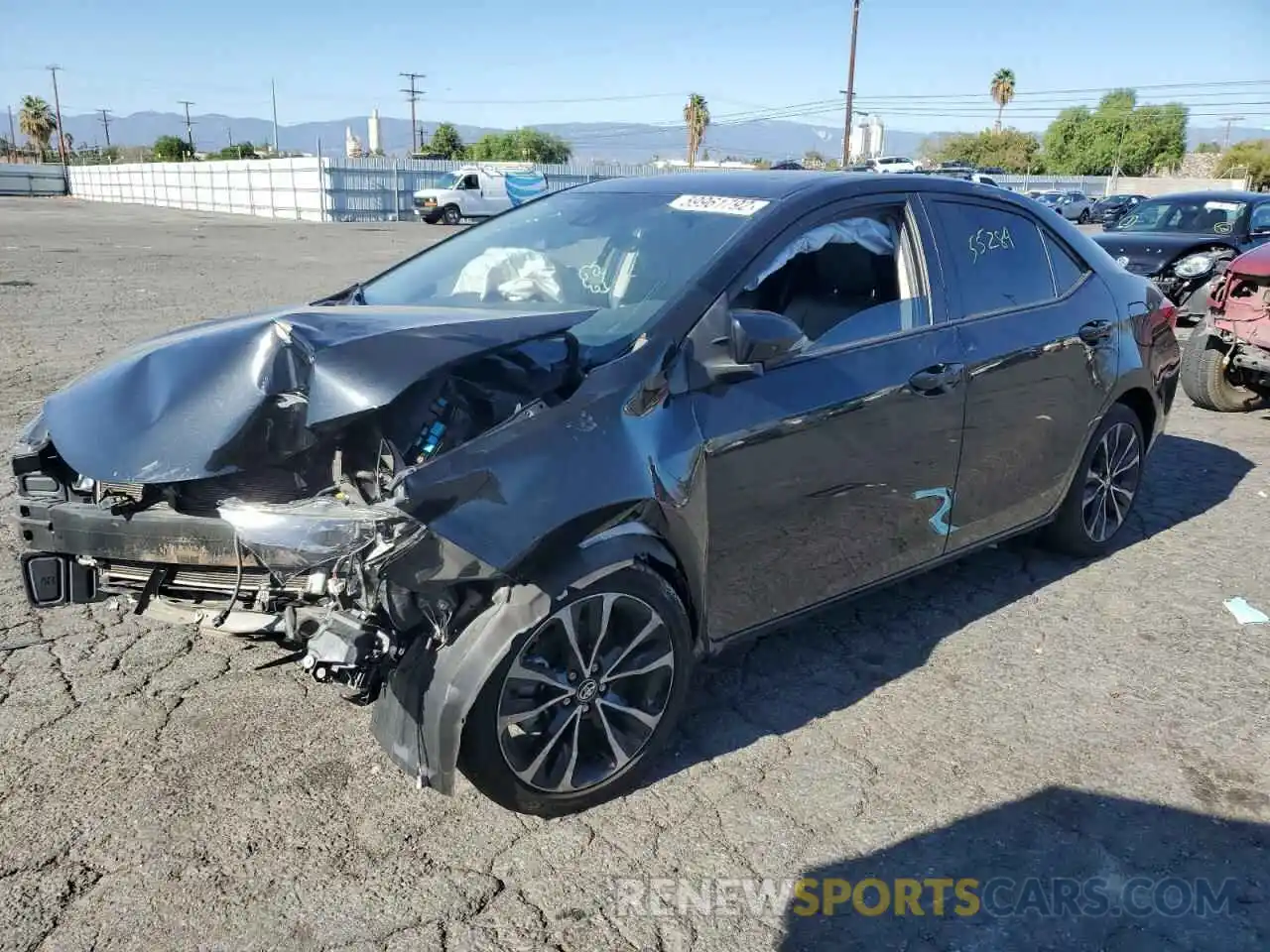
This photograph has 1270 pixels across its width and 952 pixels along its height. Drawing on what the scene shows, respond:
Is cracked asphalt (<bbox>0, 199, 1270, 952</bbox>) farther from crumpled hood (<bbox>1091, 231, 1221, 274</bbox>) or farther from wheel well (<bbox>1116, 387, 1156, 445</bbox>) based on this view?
crumpled hood (<bbox>1091, 231, 1221, 274</bbox>)

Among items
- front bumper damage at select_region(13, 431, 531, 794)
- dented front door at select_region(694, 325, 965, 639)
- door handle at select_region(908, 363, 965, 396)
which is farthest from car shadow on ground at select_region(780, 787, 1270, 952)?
door handle at select_region(908, 363, 965, 396)

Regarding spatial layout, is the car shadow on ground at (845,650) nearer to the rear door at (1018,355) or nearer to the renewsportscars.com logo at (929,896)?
the rear door at (1018,355)

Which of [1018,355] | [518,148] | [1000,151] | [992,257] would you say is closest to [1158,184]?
[1000,151]

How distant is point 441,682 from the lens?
8.49 feet

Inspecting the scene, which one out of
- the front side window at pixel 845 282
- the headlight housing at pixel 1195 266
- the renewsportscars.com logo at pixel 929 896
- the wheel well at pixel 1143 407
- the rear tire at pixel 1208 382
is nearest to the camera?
the renewsportscars.com logo at pixel 929 896

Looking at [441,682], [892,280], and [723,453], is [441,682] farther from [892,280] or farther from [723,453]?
[892,280]

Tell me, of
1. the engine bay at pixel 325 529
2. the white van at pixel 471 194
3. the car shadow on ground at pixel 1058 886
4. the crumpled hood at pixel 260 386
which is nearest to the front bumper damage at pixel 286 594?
the engine bay at pixel 325 529

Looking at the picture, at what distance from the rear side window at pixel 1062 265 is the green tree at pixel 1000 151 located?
86.6 meters

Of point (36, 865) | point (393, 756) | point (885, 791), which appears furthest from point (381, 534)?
point (885, 791)

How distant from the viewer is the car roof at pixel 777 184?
360 centimetres

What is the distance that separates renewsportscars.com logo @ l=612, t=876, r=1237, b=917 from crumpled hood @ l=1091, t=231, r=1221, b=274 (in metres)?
10.8

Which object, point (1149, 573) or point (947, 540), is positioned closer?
point (947, 540)

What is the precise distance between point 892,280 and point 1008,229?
0.87m

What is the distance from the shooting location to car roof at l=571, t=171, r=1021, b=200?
11.8 feet
